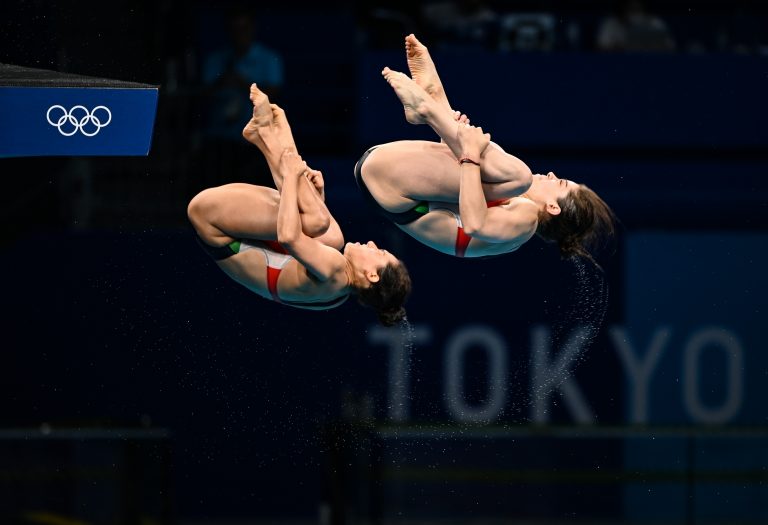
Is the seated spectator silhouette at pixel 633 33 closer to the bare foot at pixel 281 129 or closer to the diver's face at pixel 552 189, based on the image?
→ the diver's face at pixel 552 189

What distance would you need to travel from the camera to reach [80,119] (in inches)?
280

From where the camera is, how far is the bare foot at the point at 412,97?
23.1 ft

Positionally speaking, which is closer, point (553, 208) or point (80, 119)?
point (80, 119)

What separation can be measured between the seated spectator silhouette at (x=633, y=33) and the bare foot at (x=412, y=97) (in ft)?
15.0

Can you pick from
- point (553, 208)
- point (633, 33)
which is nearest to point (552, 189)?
point (553, 208)

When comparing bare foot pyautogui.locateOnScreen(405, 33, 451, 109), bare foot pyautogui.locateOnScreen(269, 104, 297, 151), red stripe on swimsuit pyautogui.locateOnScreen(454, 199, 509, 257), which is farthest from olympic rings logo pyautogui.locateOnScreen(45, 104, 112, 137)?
red stripe on swimsuit pyautogui.locateOnScreen(454, 199, 509, 257)

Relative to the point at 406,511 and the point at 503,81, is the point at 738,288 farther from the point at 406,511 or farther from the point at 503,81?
the point at 406,511

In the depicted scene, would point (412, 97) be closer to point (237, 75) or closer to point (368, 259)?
point (368, 259)

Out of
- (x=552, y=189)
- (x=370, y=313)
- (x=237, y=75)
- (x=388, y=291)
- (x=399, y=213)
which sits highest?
(x=237, y=75)

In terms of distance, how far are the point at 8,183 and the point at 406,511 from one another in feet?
11.8

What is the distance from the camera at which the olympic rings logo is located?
7.10 m

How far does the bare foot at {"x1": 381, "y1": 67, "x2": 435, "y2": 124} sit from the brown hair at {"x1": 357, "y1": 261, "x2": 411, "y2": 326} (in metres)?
0.80

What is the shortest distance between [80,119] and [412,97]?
148 centimetres

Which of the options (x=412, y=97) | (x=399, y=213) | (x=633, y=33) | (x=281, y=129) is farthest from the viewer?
(x=633, y=33)
